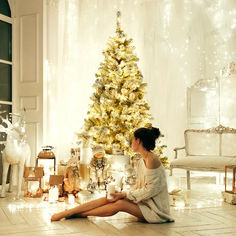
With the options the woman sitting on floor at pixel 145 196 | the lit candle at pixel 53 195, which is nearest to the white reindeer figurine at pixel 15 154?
the lit candle at pixel 53 195

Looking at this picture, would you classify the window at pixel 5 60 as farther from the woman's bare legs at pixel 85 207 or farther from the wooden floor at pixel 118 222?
the woman's bare legs at pixel 85 207

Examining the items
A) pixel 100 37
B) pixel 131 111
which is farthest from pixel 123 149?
pixel 100 37

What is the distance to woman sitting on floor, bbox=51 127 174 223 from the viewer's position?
3084 millimetres

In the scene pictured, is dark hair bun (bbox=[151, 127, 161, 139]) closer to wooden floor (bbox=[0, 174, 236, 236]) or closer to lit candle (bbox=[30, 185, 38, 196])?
wooden floor (bbox=[0, 174, 236, 236])

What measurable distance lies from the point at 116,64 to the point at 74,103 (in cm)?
121

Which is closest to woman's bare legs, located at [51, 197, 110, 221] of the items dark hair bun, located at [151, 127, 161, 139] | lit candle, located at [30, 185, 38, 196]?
dark hair bun, located at [151, 127, 161, 139]

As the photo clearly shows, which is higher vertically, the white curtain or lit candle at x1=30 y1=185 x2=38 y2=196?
the white curtain

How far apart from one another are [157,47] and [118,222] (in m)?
3.96

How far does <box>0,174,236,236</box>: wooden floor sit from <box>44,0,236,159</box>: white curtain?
7.41 ft

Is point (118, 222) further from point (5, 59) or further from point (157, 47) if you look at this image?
point (157, 47)

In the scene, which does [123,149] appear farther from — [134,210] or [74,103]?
[134,210]

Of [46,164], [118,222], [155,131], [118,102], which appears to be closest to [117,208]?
[118,222]

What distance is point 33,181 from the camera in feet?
15.5

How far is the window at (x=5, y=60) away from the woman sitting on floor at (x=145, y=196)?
292cm
